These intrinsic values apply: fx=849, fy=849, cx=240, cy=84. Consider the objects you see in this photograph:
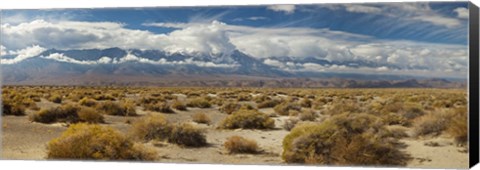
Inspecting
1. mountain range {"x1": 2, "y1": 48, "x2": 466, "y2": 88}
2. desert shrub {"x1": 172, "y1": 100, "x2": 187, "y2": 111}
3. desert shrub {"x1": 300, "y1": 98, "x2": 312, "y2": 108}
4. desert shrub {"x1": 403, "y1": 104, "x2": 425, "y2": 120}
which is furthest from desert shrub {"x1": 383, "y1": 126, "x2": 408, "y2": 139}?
desert shrub {"x1": 172, "y1": 100, "x2": 187, "y2": 111}

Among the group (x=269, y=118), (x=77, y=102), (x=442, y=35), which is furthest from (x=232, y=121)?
(x=442, y=35)

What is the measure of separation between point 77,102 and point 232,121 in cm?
319

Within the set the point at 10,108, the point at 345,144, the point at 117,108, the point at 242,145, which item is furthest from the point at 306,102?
the point at 10,108

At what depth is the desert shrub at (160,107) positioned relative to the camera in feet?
54.0

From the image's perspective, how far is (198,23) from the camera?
16.6 meters

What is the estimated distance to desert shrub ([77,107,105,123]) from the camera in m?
17.0

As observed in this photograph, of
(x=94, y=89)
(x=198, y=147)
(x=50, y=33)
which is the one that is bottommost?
(x=198, y=147)

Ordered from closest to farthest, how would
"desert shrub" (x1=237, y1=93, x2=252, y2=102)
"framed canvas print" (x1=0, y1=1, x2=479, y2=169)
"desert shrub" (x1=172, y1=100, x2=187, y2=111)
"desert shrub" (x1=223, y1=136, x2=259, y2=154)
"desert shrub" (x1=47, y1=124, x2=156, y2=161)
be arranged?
1. "framed canvas print" (x1=0, y1=1, x2=479, y2=169)
2. "desert shrub" (x1=223, y1=136, x2=259, y2=154)
3. "desert shrub" (x1=237, y1=93, x2=252, y2=102)
4. "desert shrub" (x1=172, y1=100, x2=187, y2=111)
5. "desert shrub" (x1=47, y1=124, x2=156, y2=161)

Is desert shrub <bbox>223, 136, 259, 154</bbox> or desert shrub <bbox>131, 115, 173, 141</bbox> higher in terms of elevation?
desert shrub <bbox>131, 115, 173, 141</bbox>

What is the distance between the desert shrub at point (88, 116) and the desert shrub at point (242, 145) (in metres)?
2.75

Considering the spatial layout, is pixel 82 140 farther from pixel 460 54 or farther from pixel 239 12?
pixel 460 54

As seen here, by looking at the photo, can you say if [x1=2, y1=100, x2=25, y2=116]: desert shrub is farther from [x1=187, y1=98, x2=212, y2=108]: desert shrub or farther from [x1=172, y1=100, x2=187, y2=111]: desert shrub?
[x1=187, y1=98, x2=212, y2=108]: desert shrub

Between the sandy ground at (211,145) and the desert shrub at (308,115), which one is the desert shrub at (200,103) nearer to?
the sandy ground at (211,145)

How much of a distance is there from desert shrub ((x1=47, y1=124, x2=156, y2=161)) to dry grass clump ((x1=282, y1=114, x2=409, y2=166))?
119 inches
